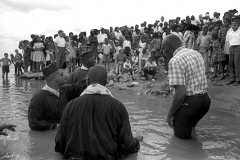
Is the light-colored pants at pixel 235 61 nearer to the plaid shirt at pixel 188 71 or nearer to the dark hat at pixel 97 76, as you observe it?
the plaid shirt at pixel 188 71

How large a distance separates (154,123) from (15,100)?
5759 millimetres

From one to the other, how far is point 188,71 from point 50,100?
2680 mm

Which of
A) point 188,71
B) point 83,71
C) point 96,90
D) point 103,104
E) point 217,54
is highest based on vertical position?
point 217,54

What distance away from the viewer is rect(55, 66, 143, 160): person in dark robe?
3553mm

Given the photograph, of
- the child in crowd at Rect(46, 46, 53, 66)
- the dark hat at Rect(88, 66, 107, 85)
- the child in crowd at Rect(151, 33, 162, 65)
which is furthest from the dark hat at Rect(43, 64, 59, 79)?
the child in crowd at Rect(46, 46, 53, 66)

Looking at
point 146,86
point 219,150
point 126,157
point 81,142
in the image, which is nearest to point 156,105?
point 146,86

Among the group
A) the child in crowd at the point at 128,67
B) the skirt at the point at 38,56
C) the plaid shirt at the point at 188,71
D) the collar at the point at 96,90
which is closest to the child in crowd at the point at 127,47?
the child in crowd at the point at 128,67

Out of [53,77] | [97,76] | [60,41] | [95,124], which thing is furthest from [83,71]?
[60,41]

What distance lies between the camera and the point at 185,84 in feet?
14.9

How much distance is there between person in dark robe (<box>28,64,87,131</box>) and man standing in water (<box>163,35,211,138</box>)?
176 centimetres

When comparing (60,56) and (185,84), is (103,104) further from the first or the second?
(60,56)

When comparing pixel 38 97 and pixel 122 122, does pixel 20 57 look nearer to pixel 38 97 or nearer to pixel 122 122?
pixel 38 97

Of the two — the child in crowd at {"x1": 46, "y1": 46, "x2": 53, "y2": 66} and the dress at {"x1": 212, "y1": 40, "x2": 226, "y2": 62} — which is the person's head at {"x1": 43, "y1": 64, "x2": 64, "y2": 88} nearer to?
the dress at {"x1": 212, "y1": 40, "x2": 226, "y2": 62}

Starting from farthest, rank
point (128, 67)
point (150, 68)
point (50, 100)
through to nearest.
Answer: point (128, 67) → point (150, 68) → point (50, 100)
